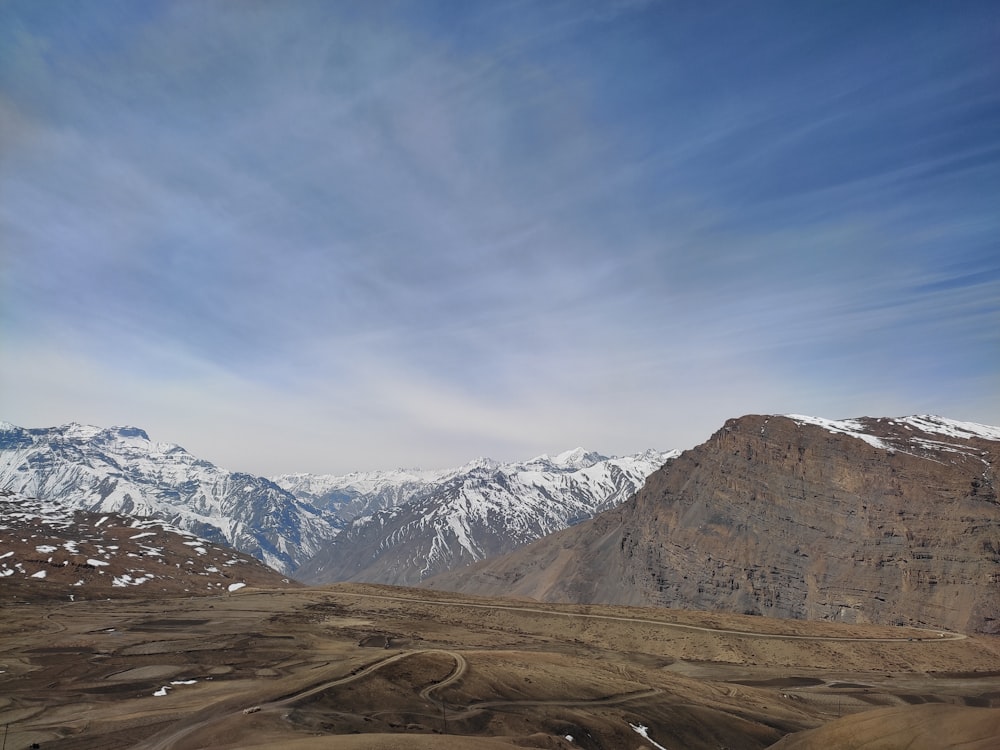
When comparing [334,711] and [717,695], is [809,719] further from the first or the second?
[334,711]

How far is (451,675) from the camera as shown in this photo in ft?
203

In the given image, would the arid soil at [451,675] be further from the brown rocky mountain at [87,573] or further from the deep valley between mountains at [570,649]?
the brown rocky mountain at [87,573]

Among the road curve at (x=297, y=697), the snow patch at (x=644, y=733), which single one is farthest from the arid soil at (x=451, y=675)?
the road curve at (x=297, y=697)

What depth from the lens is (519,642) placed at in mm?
105438

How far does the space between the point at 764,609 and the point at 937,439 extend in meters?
75.4

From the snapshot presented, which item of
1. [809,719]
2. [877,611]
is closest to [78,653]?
[809,719]

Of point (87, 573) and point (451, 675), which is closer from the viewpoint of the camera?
point (451, 675)

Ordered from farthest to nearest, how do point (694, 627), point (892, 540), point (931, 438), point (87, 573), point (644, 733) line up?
point (931, 438), point (87, 573), point (892, 540), point (694, 627), point (644, 733)

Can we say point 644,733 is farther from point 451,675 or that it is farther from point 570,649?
point 570,649

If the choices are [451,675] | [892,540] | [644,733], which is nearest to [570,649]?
[451,675]

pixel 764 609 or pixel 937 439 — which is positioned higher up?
pixel 937 439

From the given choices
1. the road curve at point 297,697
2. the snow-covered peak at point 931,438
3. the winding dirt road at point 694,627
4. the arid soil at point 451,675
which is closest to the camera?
the road curve at point 297,697

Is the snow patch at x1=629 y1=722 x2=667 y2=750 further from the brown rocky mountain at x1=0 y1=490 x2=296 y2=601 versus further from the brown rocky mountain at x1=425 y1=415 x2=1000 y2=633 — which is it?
the brown rocky mountain at x1=0 y1=490 x2=296 y2=601

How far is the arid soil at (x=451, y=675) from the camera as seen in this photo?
1795 inches
